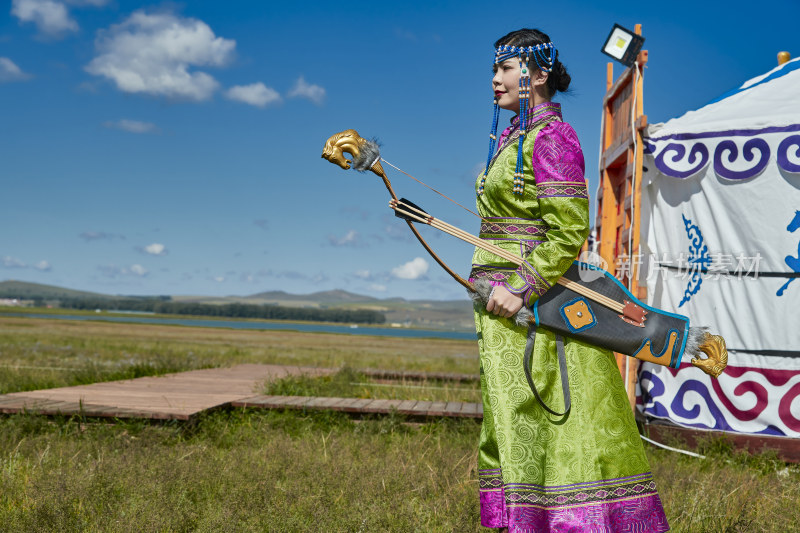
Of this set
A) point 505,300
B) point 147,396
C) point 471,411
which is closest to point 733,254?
point 471,411

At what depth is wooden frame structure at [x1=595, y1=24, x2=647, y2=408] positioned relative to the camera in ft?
17.8

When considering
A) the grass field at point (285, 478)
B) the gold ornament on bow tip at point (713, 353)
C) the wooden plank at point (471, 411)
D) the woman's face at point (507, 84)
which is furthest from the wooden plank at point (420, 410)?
the woman's face at point (507, 84)

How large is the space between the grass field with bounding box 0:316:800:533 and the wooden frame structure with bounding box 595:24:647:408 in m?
1.36

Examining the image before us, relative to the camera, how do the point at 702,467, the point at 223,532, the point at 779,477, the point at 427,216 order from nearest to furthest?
the point at 427,216
the point at 223,532
the point at 779,477
the point at 702,467

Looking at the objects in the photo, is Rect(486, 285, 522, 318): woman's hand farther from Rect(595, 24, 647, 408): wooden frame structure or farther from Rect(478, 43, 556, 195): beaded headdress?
Rect(595, 24, 647, 408): wooden frame structure

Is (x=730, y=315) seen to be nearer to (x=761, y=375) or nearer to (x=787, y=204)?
(x=761, y=375)

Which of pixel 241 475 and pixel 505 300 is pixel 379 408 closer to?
pixel 241 475

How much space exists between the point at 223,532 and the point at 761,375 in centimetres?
414

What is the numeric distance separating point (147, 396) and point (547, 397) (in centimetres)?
485

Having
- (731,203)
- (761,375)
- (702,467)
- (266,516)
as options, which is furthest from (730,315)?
(266,516)

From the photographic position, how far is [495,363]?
2418 millimetres

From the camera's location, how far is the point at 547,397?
240 centimetres

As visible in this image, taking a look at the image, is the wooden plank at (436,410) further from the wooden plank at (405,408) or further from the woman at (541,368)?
the woman at (541,368)

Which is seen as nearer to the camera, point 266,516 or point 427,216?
point 427,216
